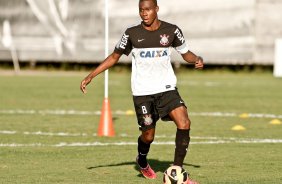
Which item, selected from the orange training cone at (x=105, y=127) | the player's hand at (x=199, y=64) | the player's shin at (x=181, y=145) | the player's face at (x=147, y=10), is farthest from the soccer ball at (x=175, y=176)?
the orange training cone at (x=105, y=127)

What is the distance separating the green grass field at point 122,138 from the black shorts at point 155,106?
70cm

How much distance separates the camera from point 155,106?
469 inches

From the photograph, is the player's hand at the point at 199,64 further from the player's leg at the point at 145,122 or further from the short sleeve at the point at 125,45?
the short sleeve at the point at 125,45

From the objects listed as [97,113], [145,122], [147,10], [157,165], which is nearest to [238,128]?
[97,113]

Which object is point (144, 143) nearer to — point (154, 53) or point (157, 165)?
point (157, 165)

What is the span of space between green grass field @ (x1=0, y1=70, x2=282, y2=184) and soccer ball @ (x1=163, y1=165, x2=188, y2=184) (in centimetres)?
42

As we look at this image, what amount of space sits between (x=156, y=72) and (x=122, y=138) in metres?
4.93

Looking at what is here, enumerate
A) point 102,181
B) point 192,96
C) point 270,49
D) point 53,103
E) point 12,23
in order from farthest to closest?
point 12,23
point 270,49
point 192,96
point 53,103
point 102,181

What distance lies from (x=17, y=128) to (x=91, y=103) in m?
6.48

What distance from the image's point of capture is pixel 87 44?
38.4 m

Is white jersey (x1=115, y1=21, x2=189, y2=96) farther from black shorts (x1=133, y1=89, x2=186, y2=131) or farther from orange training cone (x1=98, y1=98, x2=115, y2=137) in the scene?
orange training cone (x1=98, y1=98, x2=115, y2=137)

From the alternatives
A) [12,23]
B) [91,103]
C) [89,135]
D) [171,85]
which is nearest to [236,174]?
[171,85]

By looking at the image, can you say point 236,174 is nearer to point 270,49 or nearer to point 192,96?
point 192,96

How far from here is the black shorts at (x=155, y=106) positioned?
1171cm
